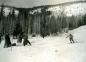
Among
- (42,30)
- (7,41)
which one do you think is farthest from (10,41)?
(42,30)

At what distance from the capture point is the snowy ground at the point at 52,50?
3156 mm

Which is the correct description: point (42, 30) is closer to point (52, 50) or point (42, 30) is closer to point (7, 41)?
point (52, 50)

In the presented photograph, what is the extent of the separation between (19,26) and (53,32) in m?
0.52

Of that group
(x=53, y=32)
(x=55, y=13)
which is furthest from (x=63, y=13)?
(x=53, y=32)

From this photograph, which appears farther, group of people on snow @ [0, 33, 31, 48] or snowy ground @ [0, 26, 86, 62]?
group of people on snow @ [0, 33, 31, 48]

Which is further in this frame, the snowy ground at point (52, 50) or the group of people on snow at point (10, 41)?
the group of people on snow at point (10, 41)

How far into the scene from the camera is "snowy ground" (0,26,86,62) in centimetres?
316

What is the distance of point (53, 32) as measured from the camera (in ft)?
10.7

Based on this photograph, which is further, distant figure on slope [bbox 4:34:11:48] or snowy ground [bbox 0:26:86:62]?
distant figure on slope [bbox 4:34:11:48]

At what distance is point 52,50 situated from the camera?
10.6 ft

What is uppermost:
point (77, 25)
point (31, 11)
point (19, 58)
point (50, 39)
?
point (31, 11)

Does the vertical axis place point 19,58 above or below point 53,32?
below

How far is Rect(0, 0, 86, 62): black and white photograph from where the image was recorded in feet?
10.5

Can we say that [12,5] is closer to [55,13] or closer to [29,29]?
[29,29]
